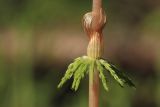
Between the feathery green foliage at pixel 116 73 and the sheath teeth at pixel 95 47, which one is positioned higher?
the sheath teeth at pixel 95 47

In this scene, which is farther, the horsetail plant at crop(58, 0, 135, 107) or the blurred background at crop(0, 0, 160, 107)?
the blurred background at crop(0, 0, 160, 107)

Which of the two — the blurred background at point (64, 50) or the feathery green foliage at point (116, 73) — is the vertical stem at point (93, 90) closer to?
the feathery green foliage at point (116, 73)

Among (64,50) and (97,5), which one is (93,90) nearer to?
(97,5)

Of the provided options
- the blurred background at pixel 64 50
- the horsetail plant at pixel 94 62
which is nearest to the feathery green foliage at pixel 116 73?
the horsetail plant at pixel 94 62

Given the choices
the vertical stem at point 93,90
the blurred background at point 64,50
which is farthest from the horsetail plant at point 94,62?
the blurred background at point 64,50

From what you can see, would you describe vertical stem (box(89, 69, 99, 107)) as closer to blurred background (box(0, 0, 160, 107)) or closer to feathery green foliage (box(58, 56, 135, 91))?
feathery green foliage (box(58, 56, 135, 91))

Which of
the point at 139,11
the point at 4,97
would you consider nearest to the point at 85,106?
the point at 4,97

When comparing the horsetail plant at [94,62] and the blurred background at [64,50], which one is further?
the blurred background at [64,50]

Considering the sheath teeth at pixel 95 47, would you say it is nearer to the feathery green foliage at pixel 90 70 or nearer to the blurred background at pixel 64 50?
the feathery green foliage at pixel 90 70

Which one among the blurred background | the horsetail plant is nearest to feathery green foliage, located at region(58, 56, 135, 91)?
the horsetail plant
